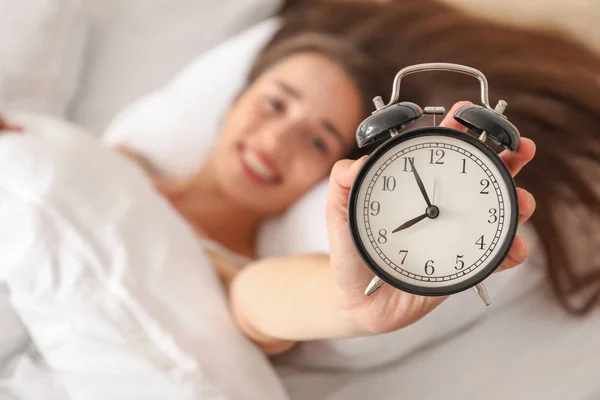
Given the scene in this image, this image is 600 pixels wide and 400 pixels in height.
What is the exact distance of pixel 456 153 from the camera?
50 centimetres

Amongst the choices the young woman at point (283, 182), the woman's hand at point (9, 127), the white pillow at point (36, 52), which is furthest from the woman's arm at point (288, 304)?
the white pillow at point (36, 52)

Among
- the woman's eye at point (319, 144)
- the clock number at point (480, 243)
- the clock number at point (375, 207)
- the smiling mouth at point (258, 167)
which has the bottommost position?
the smiling mouth at point (258, 167)

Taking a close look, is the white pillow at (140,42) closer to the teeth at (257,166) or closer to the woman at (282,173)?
the woman at (282,173)

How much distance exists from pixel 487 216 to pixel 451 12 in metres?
0.86

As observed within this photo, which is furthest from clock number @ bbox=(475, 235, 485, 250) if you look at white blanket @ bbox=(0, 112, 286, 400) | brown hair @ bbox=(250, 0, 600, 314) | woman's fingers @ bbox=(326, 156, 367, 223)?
brown hair @ bbox=(250, 0, 600, 314)

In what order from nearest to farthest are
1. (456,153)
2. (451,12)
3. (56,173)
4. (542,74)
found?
(456,153)
(56,173)
(542,74)
(451,12)

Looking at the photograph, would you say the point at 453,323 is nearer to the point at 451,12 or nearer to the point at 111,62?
the point at 451,12

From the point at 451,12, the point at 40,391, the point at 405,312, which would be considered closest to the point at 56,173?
the point at 40,391

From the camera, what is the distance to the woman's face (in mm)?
1089

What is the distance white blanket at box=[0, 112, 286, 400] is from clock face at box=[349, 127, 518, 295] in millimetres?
371

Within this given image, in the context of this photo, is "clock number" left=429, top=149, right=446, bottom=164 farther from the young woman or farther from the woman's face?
the woman's face

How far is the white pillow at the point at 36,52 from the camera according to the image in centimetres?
126

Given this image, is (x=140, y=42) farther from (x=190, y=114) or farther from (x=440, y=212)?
(x=440, y=212)

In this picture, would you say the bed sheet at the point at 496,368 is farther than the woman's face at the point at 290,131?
No
